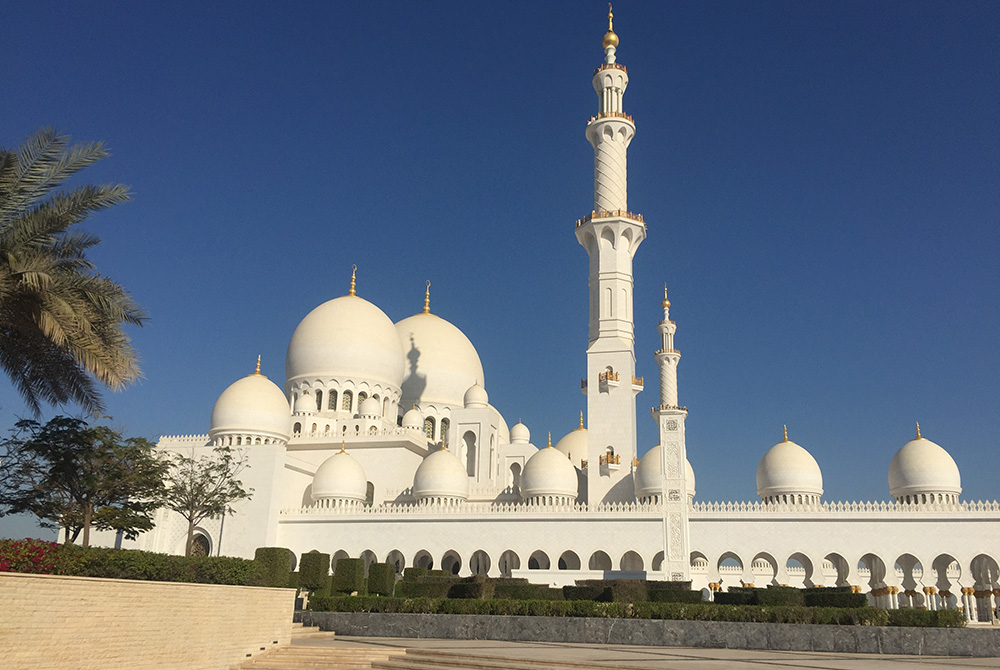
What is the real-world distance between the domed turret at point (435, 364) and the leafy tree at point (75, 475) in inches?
839

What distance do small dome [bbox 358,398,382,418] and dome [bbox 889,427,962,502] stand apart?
2452 cm

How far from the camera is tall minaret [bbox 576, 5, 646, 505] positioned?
36812mm

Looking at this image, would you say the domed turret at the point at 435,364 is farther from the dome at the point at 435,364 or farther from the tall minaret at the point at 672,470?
the tall minaret at the point at 672,470

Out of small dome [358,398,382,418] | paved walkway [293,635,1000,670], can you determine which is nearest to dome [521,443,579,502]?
small dome [358,398,382,418]

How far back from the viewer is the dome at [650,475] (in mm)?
33969

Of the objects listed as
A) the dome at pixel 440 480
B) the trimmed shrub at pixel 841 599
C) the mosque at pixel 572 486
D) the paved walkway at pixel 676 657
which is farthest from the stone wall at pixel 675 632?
the dome at pixel 440 480

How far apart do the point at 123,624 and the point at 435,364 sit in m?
37.0

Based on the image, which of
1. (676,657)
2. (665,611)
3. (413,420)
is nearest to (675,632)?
(665,611)

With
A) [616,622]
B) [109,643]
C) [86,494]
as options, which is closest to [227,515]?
[86,494]

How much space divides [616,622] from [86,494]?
1757 centimetres

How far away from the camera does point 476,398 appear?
4509 cm

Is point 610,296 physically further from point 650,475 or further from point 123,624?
point 123,624

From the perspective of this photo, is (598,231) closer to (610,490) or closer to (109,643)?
(610,490)

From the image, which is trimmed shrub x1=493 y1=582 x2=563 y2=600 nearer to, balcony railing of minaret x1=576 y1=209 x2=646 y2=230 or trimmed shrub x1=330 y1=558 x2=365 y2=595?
trimmed shrub x1=330 y1=558 x2=365 y2=595
